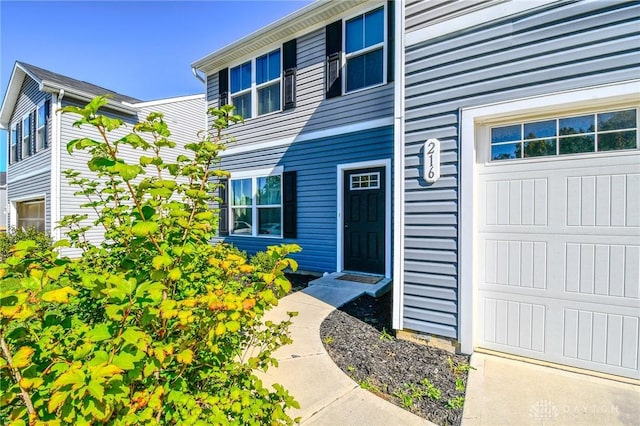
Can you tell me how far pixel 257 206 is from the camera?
732cm

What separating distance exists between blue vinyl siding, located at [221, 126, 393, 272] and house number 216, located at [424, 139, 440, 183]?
8.47 feet

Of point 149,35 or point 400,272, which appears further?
Result: point 149,35

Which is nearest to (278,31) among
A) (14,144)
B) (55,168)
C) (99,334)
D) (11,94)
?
(99,334)

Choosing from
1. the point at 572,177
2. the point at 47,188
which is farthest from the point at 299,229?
the point at 47,188

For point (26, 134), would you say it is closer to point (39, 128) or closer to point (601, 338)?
point (39, 128)

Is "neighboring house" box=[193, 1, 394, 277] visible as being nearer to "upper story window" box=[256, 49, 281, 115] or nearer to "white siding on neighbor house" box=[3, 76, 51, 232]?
"upper story window" box=[256, 49, 281, 115]

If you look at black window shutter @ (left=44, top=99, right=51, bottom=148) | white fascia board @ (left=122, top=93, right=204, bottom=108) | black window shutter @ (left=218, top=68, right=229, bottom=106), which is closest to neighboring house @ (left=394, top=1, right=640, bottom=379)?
black window shutter @ (left=218, top=68, right=229, bottom=106)

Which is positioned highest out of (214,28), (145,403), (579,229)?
(214,28)

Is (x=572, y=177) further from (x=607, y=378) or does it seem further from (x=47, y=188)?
(x=47, y=188)

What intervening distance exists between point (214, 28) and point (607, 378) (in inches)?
312

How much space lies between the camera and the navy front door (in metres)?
5.66

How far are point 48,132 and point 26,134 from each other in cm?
285

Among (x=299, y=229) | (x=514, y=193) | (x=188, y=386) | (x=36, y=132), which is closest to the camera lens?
(x=188, y=386)

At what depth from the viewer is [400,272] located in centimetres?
330
